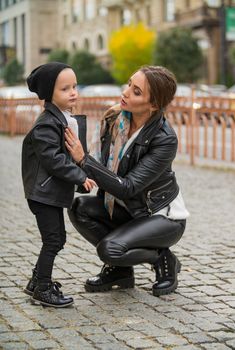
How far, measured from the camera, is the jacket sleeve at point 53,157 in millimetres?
4441

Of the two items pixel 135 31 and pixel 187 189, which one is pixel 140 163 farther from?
pixel 135 31

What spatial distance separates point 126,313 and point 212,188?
6620 millimetres

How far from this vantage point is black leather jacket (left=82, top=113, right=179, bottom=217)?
15.3 ft

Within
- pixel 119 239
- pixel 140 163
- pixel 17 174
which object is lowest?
pixel 17 174

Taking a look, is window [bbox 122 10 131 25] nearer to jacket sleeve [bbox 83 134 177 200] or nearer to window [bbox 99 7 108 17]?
window [bbox 99 7 108 17]

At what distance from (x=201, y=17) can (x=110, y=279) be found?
1711 inches

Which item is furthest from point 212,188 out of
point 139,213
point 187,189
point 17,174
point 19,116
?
point 19,116

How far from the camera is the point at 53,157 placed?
4.44 m

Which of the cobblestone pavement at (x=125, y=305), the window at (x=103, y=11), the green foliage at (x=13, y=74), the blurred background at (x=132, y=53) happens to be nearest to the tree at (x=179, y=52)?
the blurred background at (x=132, y=53)

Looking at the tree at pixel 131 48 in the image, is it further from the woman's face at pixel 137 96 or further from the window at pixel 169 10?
the woman's face at pixel 137 96

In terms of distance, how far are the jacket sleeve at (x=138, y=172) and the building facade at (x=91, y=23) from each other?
36482 mm

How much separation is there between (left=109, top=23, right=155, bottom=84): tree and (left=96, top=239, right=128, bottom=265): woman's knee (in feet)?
145

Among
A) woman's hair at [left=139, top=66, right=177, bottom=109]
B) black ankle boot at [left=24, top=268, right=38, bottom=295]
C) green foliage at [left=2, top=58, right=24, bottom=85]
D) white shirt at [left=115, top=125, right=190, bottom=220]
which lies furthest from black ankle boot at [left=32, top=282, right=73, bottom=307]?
green foliage at [left=2, top=58, right=24, bottom=85]

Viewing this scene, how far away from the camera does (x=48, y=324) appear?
4320 mm
